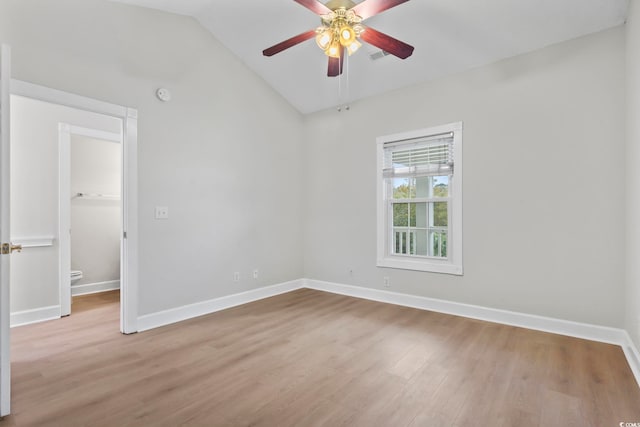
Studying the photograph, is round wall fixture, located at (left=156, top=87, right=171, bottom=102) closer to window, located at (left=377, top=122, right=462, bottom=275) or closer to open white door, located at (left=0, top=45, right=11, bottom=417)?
open white door, located at (left=0, top=45, right=11, bottom=417)

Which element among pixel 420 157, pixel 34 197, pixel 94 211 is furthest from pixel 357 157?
pixel 94 211

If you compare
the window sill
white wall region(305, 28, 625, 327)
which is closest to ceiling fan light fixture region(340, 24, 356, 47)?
white wall region(305, 28, 625, 327)

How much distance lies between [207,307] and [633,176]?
4.28 meters

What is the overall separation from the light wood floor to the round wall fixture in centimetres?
244

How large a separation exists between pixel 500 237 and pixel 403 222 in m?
1.20

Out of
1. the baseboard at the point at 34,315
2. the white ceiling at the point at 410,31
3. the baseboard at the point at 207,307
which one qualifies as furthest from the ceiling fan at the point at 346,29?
the baseboard at the point at 34,315

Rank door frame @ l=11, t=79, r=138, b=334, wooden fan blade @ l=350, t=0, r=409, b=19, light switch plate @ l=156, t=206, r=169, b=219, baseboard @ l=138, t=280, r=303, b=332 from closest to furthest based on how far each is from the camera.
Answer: wooden fan blade @ l=350, t=0, r=409, b=19 < door frame @ l=11, t=79, r=138, b=334 < baseboard @ l=138, t=280, r=303, b=332 < light switch plate @ l=156, t=206, r=169, b=219

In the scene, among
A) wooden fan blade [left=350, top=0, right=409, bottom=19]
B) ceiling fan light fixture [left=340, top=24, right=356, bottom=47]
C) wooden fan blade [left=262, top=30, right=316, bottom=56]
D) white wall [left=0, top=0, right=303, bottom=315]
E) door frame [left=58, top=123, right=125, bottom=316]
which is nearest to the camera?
wooden fan blade [left=350, top=0, right=409, bottom=19]

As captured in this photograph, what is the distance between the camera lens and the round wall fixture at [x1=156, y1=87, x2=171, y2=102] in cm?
337

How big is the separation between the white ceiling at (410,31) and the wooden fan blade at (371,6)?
0.92 m

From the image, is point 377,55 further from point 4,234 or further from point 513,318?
point 4,234

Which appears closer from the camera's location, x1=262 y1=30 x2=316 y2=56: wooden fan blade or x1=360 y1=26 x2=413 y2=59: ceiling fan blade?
x1=360 y1=26 x2=413 y2=59: ceiling fan blade

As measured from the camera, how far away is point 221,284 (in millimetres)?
3977

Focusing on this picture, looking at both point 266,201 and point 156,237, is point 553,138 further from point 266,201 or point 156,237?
point 156,237
